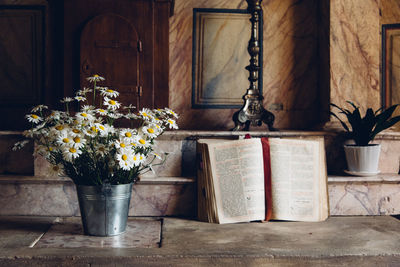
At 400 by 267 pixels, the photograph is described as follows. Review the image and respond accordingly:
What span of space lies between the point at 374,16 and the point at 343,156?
2.97 ft

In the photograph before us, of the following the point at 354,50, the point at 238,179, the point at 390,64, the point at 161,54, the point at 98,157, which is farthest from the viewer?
the point at 390,64

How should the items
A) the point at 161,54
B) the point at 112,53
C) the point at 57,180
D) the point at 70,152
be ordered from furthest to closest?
1. the point at 161,54
2. the point at 112,53
3. the point at 57,180
4. the point at 70,152

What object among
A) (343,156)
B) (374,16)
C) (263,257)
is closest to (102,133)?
(263,257)

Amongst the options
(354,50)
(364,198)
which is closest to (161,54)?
(354,50)

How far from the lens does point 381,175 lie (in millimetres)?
1870

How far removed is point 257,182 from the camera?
161cm

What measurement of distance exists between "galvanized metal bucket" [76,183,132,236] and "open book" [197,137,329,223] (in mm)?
379

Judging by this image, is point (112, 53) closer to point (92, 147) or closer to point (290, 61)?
point (92, 147)

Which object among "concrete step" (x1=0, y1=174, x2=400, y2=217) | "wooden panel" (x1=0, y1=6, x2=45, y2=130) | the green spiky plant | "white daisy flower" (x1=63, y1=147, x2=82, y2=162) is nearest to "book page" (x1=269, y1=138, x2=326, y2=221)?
"concrete step" (x1=0, y1=174, x2=400, y2=217)

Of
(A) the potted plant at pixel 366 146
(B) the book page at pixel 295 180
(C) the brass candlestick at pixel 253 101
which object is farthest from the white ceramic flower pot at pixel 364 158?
(C) the brass candlestick at pixel 253 101

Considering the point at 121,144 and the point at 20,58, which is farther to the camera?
the point at 20,58

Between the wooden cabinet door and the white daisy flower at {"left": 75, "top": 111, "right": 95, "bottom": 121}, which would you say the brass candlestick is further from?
the white daisy flower at {"left": 75, "top": 111, "right": 95, "bottom": 121}

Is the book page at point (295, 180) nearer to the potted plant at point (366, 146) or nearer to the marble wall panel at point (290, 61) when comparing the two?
the potted plant at point (366, 146)

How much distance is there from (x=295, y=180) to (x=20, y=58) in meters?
1.86
